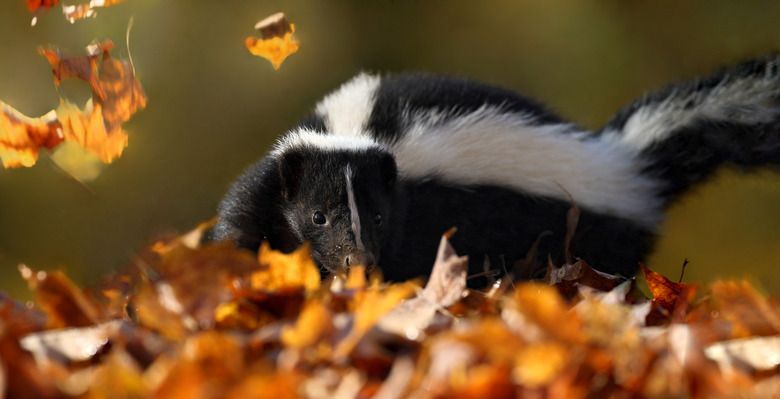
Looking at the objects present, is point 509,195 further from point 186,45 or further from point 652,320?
point 186,45

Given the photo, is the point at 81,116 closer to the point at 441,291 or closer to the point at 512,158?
the point at 512,158

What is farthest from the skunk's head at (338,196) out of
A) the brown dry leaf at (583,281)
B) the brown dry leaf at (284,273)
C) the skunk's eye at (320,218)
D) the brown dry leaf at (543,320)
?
the brown dry leaf at (543,320)

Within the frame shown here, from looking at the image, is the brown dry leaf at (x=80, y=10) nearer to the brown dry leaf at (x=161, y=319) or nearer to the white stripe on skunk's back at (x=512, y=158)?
the white stripe on skunk's back at (x=512, y=158)

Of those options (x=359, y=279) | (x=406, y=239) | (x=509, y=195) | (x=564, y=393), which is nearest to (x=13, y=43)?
(x=406, y=239)

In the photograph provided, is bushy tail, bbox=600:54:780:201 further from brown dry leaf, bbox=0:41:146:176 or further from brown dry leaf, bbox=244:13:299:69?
brown dry leaf, bbox=0:41:146:176

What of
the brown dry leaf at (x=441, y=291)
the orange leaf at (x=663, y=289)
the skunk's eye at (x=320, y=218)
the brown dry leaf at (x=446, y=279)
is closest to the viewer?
the brown dry leaf at (x=441, y=291)
